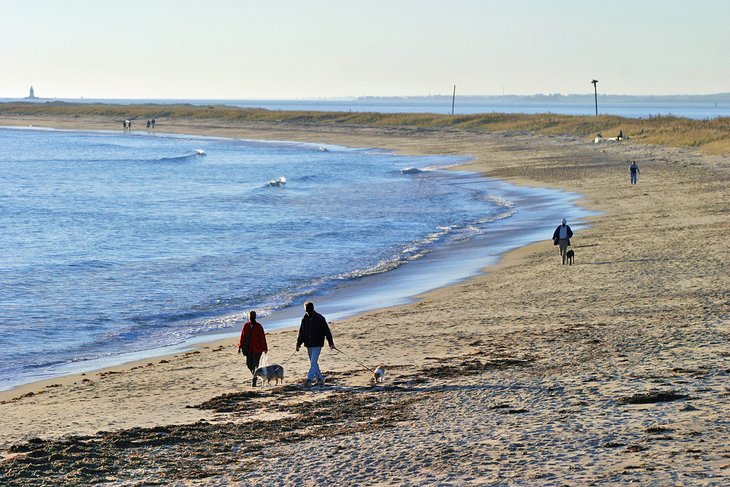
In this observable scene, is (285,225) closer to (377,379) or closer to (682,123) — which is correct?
(377,379)

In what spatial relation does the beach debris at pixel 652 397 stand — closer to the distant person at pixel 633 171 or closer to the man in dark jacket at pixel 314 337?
the man in dark jacket at pixel 314 337

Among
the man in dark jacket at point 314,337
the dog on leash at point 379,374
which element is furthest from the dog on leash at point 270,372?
the dog on leash at point 379,374

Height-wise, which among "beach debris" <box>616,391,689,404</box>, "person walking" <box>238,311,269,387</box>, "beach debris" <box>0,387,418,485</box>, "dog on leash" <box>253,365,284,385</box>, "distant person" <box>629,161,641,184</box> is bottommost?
"beach debris" <box>0,387,418,485</box>

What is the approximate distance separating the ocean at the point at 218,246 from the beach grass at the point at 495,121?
1656 cm

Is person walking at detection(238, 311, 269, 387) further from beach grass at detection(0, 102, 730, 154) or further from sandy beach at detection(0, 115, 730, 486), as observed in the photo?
beach grass at detection(0, 102, 730, 154)

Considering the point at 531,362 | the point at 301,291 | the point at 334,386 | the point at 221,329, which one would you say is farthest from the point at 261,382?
the point at 301,291

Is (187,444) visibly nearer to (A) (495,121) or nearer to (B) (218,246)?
(B) (218,246)

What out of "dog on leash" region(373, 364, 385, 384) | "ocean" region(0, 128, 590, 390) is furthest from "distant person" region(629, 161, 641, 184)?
"dog on leash" region(373, 364, 385, 384)

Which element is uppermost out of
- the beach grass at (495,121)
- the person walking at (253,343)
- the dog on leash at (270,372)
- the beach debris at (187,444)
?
the beach grass at (495,121)

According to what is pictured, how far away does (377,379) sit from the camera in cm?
1484

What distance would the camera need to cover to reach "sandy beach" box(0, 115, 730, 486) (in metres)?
10.8

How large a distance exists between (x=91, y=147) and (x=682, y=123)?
190 ft

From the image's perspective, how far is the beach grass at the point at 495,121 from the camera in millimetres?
68938

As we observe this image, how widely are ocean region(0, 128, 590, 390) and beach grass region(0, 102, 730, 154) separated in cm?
1656
